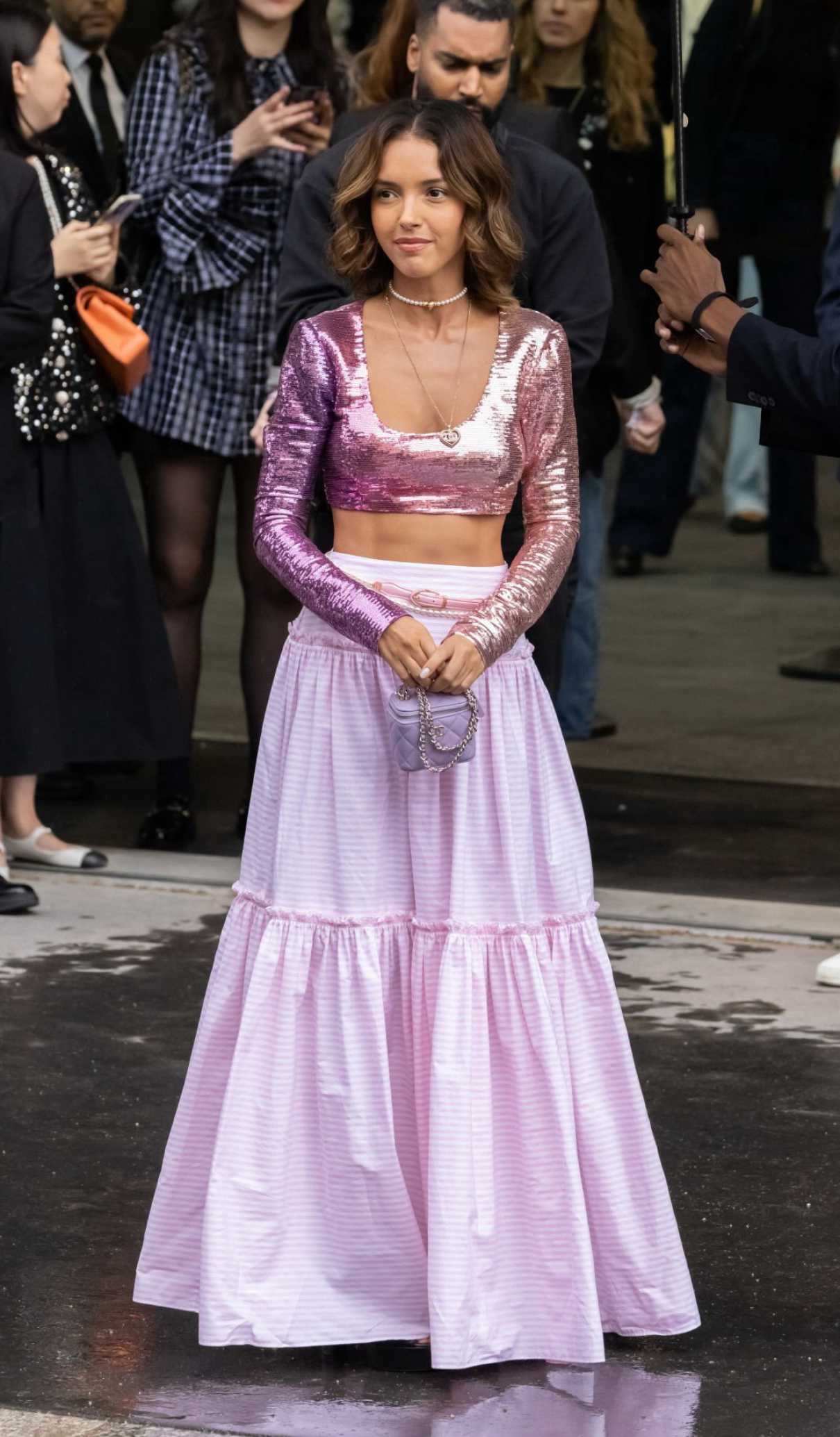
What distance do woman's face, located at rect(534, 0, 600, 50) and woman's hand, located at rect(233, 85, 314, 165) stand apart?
128 centimetres

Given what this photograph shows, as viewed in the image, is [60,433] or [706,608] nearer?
[60,433]

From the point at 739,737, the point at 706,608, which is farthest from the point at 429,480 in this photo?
the point at 706,608

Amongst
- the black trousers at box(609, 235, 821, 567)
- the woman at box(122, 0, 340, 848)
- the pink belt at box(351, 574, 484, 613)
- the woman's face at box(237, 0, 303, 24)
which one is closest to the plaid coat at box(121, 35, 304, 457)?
the woman at box(122, 0, 340, 848)

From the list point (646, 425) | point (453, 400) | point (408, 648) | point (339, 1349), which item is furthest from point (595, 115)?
point (339, 1349)

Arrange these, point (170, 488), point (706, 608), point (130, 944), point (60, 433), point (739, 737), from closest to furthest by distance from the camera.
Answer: point (130, 944) → point (60, 433) → point (170, 488) → point (739, 737) → point (706, 608)

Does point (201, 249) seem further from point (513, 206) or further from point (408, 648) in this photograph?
point (408, 648)

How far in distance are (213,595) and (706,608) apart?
2088 mm

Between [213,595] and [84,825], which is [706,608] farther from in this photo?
[84,825]

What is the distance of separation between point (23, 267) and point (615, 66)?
2.41 meters

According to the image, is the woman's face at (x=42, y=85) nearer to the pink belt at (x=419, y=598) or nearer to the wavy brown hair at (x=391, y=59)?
the wavy brown hair at (x=391, y=59)

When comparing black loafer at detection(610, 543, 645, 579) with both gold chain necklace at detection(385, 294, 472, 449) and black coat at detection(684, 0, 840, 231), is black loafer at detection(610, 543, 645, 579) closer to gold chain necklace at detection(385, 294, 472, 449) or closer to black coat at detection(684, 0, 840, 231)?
black coat at detection(684, 0, 840, 231)

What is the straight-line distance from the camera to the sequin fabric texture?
6727 mm

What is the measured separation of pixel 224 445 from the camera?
7145 millimetres

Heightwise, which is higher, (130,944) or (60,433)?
(60,433)
